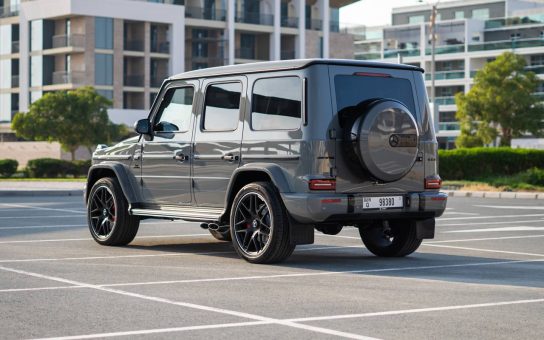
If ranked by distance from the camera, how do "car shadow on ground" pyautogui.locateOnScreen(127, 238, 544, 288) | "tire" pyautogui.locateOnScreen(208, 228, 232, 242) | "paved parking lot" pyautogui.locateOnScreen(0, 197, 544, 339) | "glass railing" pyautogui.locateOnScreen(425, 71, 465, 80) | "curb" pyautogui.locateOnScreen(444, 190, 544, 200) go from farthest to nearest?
"glass railing" pyautogui.locateOnScreen(425, 71, 465, 80) < "curb" pyautogui.locateOnScreen(444, 190, 544, 200) < "tire" pyautogui.locateOnScreen(208, 228, 232, 242) < "car shadow on ground" pyautogui.locateOnScreen(127, 238, 544, 288) < "paved parking lot" pyautogui.locateOnScreen(0, 197, 544, 339)

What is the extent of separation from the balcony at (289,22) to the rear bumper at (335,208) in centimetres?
8833

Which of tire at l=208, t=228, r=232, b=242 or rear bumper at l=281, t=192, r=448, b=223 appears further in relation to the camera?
tire at l=208, t=228, r=232, b=242

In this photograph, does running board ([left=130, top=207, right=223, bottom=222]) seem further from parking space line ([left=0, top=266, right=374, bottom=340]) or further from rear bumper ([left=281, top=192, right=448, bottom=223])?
parking space line ([left=0, top=266, right=374, bottom=340])

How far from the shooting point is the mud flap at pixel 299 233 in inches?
463

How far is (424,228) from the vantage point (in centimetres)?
1284

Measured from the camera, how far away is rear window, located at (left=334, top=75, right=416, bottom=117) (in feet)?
39.3

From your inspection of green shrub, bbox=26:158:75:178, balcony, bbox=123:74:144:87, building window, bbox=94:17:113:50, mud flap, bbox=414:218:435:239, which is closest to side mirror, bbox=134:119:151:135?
mud flap, bbox=414:218:435:239

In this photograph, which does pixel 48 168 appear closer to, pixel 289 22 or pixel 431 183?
pixel 431 183

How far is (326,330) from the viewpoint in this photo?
7484mm

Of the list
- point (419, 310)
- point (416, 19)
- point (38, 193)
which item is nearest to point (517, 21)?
point (416, 19)

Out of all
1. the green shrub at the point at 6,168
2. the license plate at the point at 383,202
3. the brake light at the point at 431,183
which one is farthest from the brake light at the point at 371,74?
the green shrub at the point at 6,168

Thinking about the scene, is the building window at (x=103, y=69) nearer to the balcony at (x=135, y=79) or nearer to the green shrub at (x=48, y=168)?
the balcony at (x=135, y=79)

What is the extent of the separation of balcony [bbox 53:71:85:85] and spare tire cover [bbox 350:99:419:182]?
240 ft

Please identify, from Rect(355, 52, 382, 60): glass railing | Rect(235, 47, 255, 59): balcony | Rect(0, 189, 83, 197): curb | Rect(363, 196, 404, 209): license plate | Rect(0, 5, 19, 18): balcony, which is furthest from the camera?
Rect(355, 52, 382, 60): glass railing
